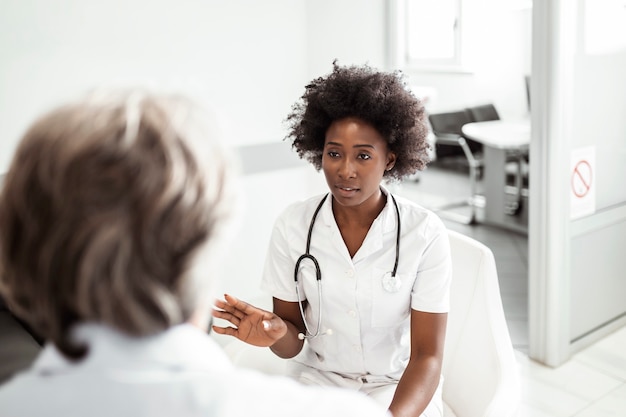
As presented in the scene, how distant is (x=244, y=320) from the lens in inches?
53.5

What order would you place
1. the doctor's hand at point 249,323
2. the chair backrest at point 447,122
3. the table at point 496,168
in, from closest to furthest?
the doctor's hand at point 249,323 < the table at point 496,168 < the chair backrest at point 447,122

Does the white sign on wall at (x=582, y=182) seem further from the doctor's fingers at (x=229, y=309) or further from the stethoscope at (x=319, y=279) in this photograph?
the doctor's fingers at (x=229, y=309)

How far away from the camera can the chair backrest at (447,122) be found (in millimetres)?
5160

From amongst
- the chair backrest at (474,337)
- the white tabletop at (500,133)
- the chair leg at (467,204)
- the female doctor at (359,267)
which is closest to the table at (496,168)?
the white tabletop at (500,133)

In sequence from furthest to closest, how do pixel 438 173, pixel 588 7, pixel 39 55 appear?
pixel 438 173, pixel 588 7, pixel 39 55

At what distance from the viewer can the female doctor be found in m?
1.38

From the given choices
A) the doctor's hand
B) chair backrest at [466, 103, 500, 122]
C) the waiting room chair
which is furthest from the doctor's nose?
chair backrest at [466, 103, 500, 122]

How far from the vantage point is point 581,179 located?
8.53 ft

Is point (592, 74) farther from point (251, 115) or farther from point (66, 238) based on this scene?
point (66, 238)

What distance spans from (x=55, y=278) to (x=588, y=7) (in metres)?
2.48

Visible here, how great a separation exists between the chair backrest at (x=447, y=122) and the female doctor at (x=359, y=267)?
373 centimetres

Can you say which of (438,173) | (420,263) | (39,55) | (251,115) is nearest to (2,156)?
(39,55)

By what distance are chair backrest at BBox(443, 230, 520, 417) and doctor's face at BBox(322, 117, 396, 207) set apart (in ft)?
1.06

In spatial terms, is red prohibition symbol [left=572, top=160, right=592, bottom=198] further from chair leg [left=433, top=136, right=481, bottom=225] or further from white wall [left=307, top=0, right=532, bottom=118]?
white wall [left=307, top=0, right=532, bottom=118]
